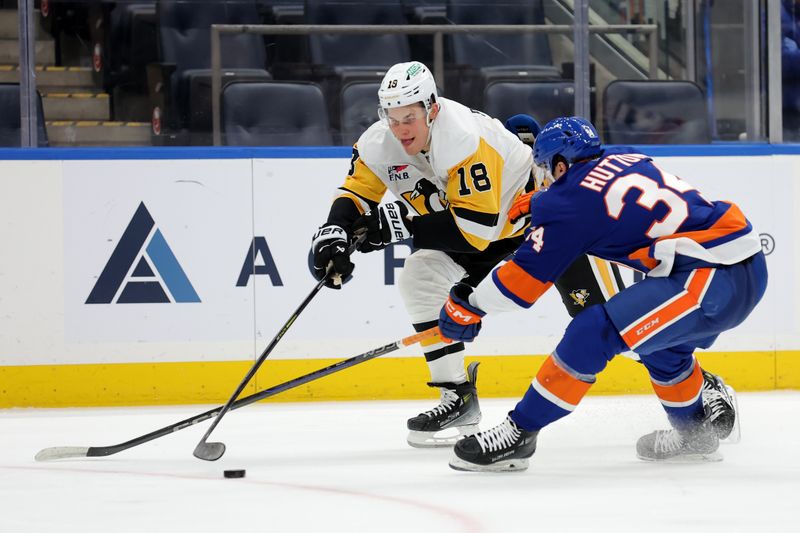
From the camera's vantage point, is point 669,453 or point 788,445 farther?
point 788,445

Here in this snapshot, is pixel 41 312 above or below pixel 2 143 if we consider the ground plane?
below

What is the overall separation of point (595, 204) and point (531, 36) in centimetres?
216

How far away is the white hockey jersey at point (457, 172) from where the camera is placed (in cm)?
333

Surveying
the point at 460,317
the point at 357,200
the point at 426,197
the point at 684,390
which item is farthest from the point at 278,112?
the point at 684,390

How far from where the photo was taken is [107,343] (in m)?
4.56

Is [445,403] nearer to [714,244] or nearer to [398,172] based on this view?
[398,172]

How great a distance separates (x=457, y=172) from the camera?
3.34m

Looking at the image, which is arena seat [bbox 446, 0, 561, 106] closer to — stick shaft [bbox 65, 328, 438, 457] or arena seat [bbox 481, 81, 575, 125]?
arena seat [bbox 481, 81, 575, 125]

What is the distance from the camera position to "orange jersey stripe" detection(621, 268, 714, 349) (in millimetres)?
2883

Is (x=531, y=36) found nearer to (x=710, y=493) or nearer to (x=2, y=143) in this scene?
(x=2, y=143)

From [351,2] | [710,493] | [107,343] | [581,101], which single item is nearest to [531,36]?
[581,101]

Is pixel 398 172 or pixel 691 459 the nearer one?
pixel 691 459

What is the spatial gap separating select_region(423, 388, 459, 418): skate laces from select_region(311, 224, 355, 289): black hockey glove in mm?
483

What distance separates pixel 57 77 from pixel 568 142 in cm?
242
